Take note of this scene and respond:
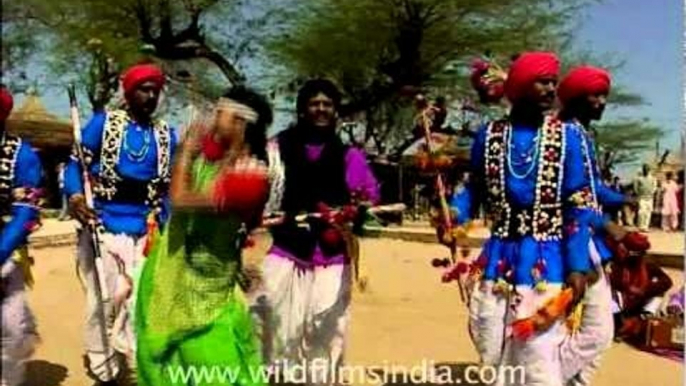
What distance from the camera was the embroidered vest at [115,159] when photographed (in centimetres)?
452

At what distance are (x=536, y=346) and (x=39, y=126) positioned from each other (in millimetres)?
2398

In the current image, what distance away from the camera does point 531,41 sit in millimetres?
10883

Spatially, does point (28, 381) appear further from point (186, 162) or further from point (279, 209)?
point (186, 162)

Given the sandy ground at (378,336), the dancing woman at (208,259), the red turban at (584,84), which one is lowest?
the sandy ground at (378,336)

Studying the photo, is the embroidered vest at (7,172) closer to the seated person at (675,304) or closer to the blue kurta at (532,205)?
the blue kurta at (532,205)

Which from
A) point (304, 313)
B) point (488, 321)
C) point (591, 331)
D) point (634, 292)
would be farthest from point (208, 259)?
point (634, 292)

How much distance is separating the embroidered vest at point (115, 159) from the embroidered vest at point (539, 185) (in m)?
1.31

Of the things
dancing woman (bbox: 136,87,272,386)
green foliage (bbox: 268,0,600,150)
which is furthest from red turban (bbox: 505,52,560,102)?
green foliage (bbox: 268,0,600,150)

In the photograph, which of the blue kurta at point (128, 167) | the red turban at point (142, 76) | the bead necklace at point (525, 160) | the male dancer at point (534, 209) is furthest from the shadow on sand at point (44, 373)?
the bead necklace at point (525, 160)

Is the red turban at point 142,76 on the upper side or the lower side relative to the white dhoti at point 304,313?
upper

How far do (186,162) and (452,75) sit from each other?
579 centimetres

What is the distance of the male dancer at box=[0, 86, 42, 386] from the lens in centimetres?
365

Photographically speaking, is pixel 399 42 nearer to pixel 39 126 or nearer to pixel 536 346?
pixel 39 126

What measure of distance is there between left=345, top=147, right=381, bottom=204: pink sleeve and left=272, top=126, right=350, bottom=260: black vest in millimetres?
22
